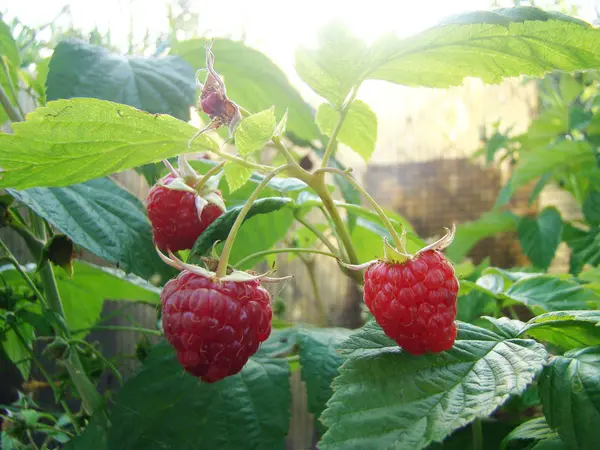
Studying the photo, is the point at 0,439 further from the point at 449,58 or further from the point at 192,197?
the point at 449,58

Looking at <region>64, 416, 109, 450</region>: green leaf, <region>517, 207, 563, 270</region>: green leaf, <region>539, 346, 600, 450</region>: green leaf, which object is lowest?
<region>64, 416, 109, 450</region>: green leaf

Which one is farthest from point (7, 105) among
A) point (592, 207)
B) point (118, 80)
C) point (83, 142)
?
point (592, 207)

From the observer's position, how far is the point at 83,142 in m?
0.36

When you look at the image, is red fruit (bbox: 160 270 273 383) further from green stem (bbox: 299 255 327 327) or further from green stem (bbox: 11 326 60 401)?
green stem (bbox: 299 255 327 327)

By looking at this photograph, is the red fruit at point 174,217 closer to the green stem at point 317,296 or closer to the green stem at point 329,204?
the green stem at point 329,204

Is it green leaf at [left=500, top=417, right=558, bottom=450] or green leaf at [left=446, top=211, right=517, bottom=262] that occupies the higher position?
green leaf at [left=500, top=417, right=558, bottom=450]

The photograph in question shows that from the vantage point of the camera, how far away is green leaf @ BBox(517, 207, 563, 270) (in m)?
1.08

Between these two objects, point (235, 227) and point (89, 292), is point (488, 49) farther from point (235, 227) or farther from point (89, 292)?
point (89, 292)

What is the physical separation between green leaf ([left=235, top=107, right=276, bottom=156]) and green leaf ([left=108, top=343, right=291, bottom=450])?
0.22m

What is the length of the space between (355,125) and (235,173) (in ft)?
0.50

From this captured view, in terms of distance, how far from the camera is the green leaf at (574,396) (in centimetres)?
31

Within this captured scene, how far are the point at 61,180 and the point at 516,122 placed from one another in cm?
147

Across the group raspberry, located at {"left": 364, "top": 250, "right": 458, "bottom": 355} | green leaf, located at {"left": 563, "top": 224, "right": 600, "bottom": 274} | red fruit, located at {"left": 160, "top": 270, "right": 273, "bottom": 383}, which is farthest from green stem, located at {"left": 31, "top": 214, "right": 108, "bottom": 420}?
green leaf, located at {"left": 563, "top": 224, "right": 600, "bottom": 274}

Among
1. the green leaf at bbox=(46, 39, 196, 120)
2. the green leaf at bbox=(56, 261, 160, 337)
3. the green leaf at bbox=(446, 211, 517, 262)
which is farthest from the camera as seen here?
the green leaf at bbox=(446, 211, 517, 262)
